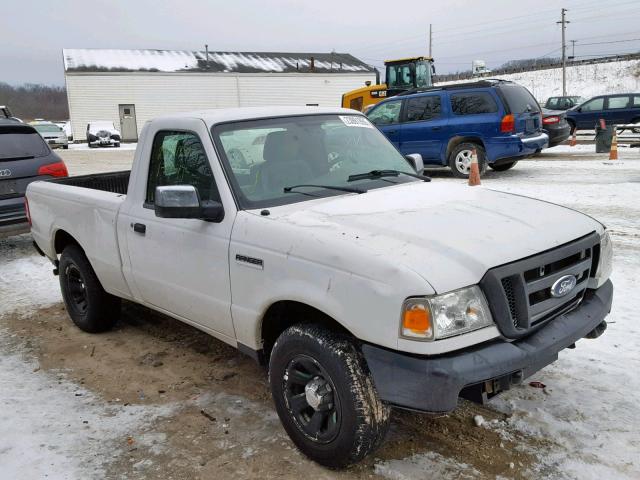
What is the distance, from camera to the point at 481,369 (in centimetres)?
249

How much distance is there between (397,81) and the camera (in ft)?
72.8

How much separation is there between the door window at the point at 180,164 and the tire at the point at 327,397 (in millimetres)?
1080

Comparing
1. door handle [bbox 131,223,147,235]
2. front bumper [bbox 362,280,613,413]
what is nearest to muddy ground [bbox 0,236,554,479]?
front bumper [bbox 362,280,613,413]

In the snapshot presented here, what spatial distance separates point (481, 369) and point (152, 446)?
6.31 ft

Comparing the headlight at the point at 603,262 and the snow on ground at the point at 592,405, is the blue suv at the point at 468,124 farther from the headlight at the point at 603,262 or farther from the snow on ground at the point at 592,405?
the headlight at the point at 603,262

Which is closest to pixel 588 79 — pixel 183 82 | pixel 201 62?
pixel 201 62

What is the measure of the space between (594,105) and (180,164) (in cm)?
2169

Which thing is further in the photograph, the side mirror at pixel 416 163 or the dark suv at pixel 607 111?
the dark suv at pixel 607 111

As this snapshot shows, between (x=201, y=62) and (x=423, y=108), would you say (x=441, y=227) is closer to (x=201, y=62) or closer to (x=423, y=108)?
(x=423, y=108)

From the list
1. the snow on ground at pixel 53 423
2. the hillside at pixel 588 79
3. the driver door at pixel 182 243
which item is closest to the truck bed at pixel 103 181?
the snow on ground at pixel 53 423

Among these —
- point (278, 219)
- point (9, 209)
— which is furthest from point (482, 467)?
point (9, 209)

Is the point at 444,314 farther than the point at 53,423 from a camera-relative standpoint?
No

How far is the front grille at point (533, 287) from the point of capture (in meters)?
2.58

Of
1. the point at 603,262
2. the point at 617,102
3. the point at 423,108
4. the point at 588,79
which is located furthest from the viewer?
the point at 588,79
